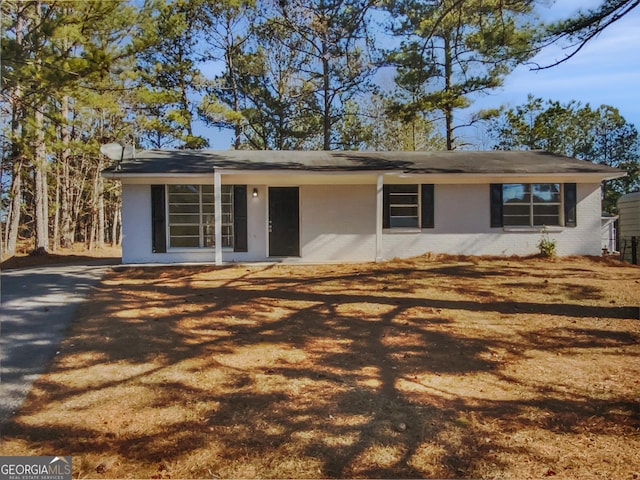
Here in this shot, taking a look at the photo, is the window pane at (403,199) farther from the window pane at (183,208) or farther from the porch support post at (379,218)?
the window pane at (183,208)

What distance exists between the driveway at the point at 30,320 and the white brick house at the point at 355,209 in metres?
2.63

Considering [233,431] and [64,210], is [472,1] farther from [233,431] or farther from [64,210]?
[64,210]

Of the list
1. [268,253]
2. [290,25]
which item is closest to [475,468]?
[290,25]

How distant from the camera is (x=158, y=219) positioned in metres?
11.1

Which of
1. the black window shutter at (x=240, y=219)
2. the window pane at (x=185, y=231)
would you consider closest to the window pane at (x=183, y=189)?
the window pane at (x=185, y=231)

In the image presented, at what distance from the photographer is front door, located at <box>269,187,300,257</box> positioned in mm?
11898

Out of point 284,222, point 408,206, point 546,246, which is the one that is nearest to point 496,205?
point 546,246

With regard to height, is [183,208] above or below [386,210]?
above

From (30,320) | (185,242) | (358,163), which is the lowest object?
(30,320)

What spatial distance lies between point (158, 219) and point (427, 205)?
23.6 feet

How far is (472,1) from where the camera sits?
6.55 meters

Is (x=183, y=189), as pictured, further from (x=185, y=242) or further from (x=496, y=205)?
(x=496, y=205)

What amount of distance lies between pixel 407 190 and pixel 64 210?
15.0 m

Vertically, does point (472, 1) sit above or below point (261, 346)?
above
